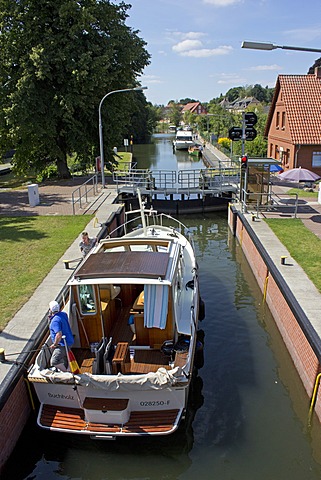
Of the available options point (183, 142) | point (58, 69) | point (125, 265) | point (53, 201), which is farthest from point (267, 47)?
point (183, 142)

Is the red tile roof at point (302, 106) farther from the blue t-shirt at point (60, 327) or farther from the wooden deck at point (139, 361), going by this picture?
the blue t-shirt at point (60, 327)

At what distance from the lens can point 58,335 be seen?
7676 millimetres

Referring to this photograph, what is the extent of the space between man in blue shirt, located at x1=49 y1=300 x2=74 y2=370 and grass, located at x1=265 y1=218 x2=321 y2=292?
6.79 m

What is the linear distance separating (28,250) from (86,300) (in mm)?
7285

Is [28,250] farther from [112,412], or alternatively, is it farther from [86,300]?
[112,412]

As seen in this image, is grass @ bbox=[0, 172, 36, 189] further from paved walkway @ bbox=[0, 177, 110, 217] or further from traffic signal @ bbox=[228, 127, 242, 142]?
traffic signal @ bbox=[228, 127, 242, 142]

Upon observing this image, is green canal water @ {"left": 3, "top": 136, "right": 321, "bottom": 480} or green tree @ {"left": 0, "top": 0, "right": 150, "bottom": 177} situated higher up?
green tree @ {"left": 0, "top": 0, "right": 150, "bottom": 177}

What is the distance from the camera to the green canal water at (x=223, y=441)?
7.23 m

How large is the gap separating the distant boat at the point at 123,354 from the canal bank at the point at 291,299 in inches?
92.4

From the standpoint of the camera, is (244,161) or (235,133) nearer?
(244,161)

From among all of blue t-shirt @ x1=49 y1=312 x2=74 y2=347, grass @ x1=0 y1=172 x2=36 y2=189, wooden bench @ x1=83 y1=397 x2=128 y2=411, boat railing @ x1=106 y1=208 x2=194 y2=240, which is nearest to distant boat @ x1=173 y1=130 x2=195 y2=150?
grass @ x1=0 y1=172 x2=36 y2=189

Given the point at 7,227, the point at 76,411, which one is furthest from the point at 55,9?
the point at 76,411

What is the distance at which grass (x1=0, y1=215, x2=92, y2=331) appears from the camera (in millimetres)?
11297

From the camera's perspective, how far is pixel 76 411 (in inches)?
301
